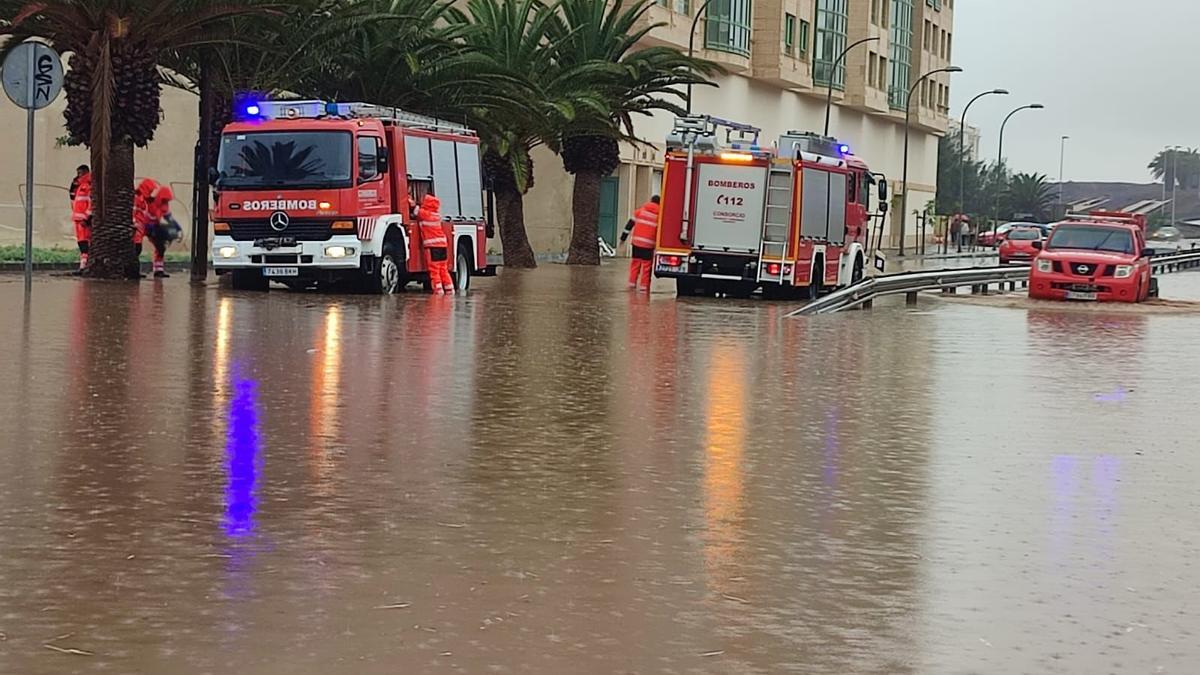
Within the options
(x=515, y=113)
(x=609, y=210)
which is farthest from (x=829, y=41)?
(x=515, y=113)

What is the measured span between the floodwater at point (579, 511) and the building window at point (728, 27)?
2095 inches

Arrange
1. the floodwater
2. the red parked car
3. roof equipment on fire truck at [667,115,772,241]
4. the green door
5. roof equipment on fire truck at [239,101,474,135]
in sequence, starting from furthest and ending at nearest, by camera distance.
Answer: the green door, the red parked car, roof equipment on fire truck at [667,115,772,241], roof equipment on fire truck at [239,101,474,135], the floodwater

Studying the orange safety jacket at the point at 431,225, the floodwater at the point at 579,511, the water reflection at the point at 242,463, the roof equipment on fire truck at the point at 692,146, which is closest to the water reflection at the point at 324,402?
the floodwater at the point at 579,511

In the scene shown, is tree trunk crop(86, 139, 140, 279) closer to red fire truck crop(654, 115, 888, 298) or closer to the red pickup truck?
red fire truck crop(654, 115, 888, 298)

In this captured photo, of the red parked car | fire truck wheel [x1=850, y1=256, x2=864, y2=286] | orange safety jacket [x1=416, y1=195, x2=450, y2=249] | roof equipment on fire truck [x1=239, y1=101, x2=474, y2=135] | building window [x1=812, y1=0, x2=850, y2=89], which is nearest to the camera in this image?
roof equipment on fire truck [x1=239, y1=101, x2=474, y2=135]

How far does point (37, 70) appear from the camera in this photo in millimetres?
22953

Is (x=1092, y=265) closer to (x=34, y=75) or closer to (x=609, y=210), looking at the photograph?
(x=34, y=75)

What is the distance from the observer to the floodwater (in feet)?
19.3

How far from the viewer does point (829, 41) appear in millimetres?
85188

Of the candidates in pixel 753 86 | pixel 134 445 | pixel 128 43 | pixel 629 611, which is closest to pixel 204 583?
pixel 629 611

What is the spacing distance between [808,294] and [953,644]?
27022mm

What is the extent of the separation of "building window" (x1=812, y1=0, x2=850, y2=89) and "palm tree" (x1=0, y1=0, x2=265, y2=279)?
55245mm

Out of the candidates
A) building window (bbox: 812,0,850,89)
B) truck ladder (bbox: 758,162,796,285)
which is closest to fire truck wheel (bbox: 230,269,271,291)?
truck ladder (bbox: 758,162,796,285)

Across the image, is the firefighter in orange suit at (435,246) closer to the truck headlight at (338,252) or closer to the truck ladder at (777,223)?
the truck headlight at (338,252)
